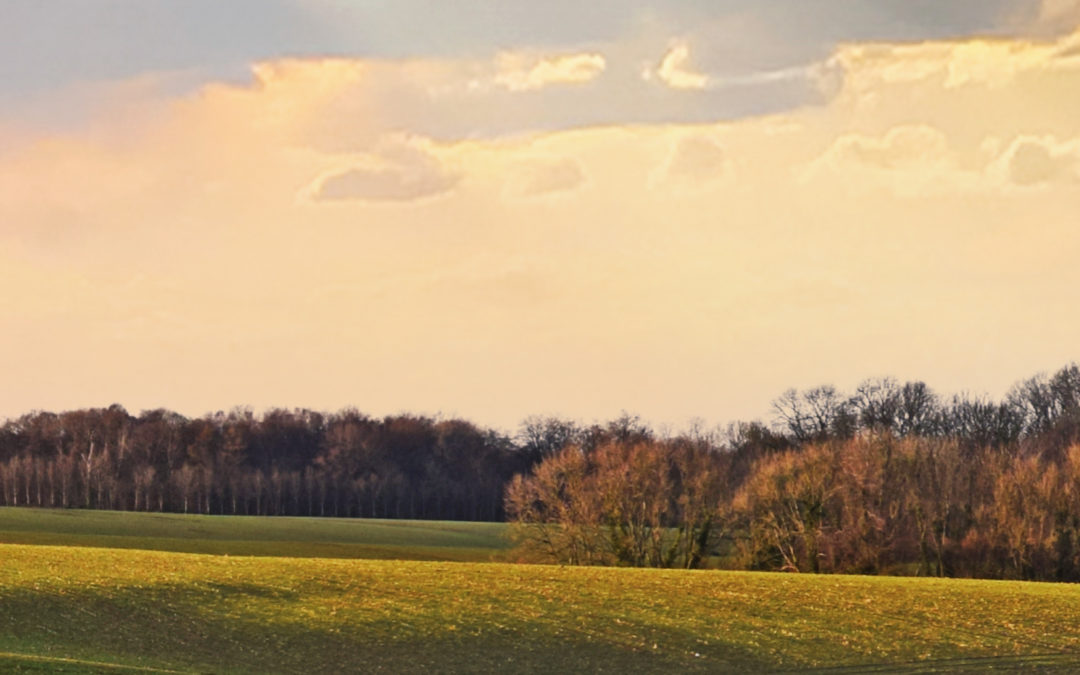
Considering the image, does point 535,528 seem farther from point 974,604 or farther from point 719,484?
point 974,604

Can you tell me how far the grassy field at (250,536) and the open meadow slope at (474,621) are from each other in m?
39.6

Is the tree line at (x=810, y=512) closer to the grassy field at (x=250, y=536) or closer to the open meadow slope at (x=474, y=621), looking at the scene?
the grassy field at (x=250, y=536)

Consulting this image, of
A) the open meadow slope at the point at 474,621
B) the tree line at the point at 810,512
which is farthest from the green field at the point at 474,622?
the tree line at the point at 810,512

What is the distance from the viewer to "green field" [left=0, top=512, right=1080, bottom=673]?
42344mm

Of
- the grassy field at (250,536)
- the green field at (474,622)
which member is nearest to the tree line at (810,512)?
the grassy field at (250,536)

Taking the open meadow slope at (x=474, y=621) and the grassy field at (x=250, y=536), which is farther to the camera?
the grassy field at (x=250, y=536)

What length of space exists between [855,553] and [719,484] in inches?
502

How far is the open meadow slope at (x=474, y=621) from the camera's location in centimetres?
4244

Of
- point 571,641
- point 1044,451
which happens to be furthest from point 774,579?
point 1044,451

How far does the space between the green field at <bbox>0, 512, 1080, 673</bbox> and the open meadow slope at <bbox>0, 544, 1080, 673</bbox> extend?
0.36ft

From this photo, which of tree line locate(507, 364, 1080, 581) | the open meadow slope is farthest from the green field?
tree line locate(507, 364, 1080, 581)

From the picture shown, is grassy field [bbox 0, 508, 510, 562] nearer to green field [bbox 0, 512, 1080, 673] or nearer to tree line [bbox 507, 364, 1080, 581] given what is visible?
tree line [bbox 507, 364, 1080, 581]

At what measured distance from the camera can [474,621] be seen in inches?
1929

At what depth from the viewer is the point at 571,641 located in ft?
154
